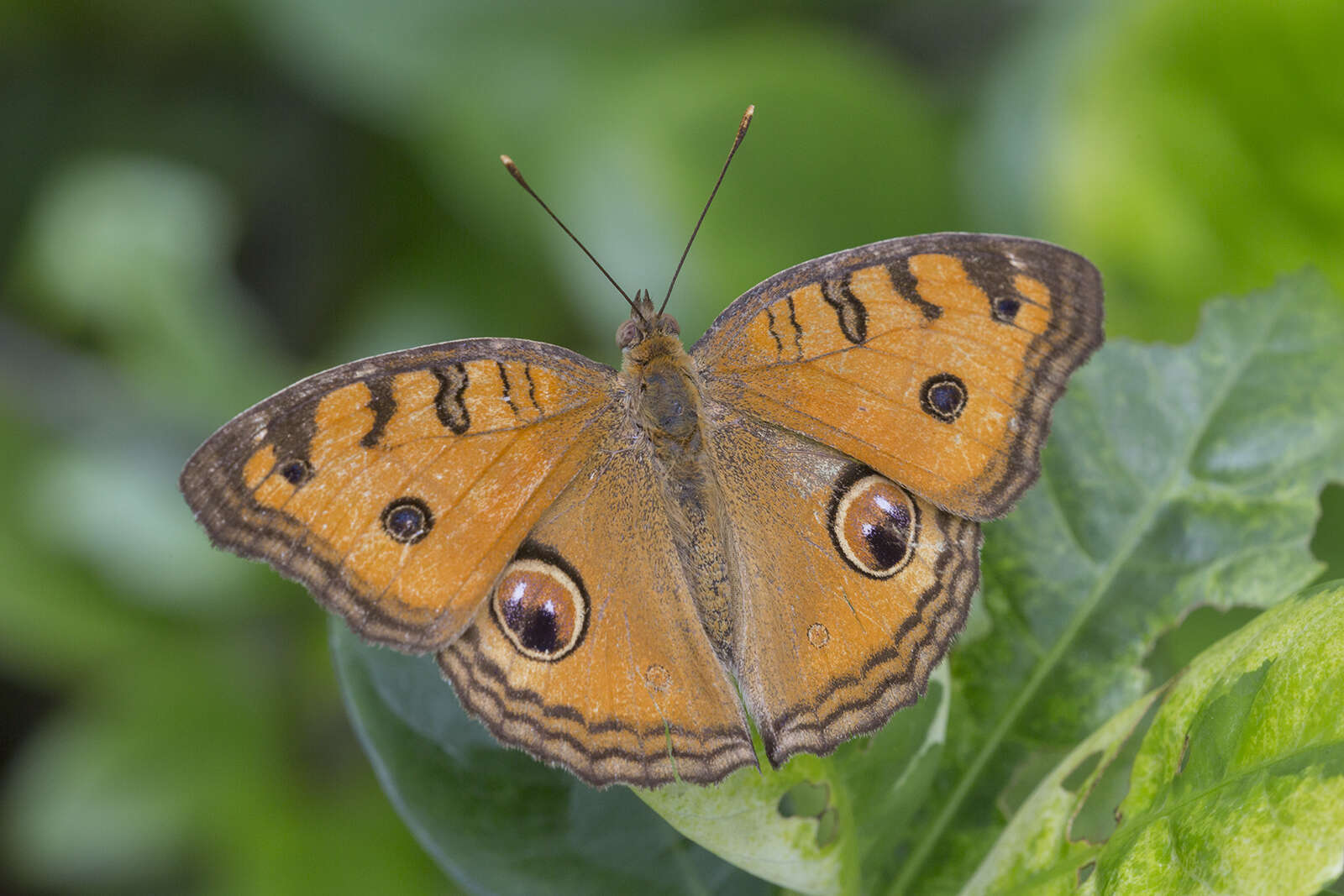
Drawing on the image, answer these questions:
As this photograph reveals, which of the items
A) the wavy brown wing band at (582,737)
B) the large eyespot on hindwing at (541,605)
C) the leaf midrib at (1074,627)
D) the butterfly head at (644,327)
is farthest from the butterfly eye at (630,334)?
the leaf midrib at (1074,627)

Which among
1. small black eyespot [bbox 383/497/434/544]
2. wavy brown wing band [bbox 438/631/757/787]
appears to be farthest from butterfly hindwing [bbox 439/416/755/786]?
small black eyespot [bbox 383/497/434/544]

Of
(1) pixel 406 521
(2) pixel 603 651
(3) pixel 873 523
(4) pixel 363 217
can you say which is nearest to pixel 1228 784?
(3) pixel 873 523

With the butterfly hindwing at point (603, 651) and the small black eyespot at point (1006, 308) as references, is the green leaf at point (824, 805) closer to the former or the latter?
the butterfly hindwing at point (603, 651)

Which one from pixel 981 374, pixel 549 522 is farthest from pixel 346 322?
pixel 981 374

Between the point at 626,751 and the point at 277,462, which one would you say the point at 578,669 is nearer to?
the point at 626,751

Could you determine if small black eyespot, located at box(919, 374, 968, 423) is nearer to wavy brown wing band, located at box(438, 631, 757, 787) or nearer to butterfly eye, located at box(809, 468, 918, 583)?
butterfly eye, located at box(809, 468, 918, 583)

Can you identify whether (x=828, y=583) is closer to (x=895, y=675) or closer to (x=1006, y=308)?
(x=895, y=675)
